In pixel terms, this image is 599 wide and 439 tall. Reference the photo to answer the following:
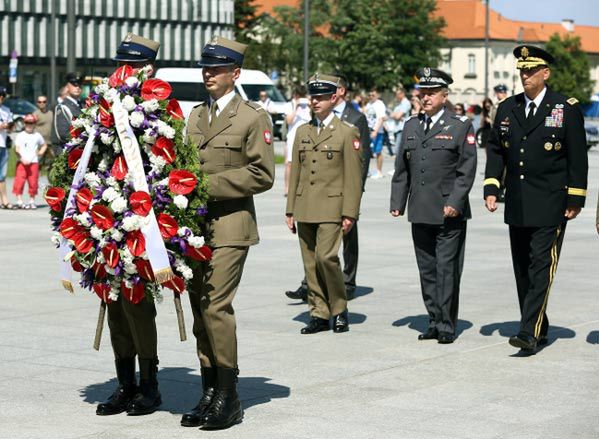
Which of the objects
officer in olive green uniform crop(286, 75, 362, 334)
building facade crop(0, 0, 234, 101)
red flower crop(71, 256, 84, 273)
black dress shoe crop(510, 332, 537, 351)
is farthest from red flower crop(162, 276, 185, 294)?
building facade crop(0, 0, 234, 101)

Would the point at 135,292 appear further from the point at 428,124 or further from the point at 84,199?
the point at 428,124

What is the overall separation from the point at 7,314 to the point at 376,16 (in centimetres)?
10516

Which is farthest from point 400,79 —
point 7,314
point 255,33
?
point 7,314

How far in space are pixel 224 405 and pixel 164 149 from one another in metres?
1.30

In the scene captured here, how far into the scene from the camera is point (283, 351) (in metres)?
9.67

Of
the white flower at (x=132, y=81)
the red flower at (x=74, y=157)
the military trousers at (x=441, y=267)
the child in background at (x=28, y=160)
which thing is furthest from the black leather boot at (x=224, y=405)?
the child in background at (x=28, y=160)

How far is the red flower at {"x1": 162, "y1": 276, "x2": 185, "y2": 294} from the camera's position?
7.16 metres

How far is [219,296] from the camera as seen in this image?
742 centimetres

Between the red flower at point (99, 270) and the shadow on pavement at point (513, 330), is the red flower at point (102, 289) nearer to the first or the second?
the red flower at point (99, 270)

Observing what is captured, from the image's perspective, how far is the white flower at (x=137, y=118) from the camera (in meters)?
7.18

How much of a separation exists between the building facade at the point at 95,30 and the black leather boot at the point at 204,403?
8401cm

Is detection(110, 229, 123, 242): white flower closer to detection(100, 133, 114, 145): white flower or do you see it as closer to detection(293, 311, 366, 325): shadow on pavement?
detection(100, 133, 114, 145): white flower

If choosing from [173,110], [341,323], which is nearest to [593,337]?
[341,323]

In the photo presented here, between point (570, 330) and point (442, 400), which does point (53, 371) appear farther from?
point (570, 330)
